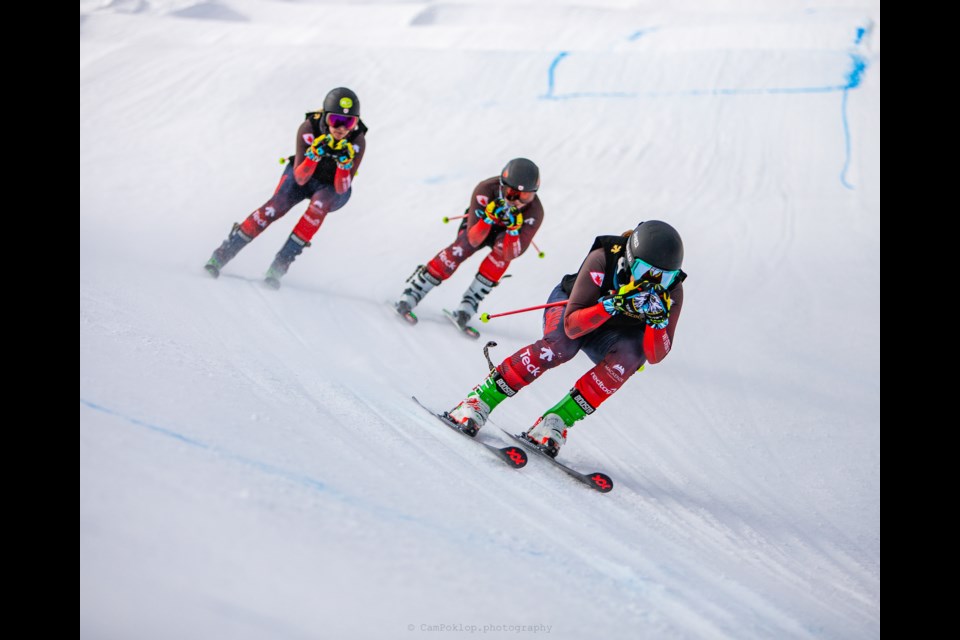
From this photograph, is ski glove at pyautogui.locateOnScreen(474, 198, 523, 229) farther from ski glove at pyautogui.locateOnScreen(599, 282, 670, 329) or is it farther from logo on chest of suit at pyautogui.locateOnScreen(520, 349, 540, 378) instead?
ski glove at pyautogui.locateOnScreen(599, 282, 670, 329)

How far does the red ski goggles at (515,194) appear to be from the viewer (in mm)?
4879

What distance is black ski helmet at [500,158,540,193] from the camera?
4812 mm

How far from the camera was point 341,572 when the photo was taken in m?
2.26

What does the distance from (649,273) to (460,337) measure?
1994 mm

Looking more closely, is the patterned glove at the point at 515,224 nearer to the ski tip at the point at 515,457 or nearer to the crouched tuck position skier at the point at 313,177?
the crouched tuck position skier at the point at 313,177

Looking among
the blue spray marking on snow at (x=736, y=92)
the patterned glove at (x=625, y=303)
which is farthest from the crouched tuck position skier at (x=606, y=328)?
the blue spray marking on snow at (x=736, y=92)

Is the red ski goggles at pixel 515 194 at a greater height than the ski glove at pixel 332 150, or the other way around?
the ski glove at pixel 332 150

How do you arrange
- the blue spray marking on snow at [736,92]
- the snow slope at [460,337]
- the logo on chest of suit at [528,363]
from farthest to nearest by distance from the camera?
the blue spray marking on snow at [736,92], the logo on chest of suit at [528,363], the snow slope at [460,337]

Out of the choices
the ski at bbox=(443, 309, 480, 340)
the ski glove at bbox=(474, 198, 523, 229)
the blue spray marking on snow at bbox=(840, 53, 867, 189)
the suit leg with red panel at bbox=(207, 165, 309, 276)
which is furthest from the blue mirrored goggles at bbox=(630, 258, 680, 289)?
the blue spray marking on snow at bbox=(840, 53, 867, 189)

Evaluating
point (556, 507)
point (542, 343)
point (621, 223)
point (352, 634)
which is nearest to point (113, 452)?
point (352, 634)

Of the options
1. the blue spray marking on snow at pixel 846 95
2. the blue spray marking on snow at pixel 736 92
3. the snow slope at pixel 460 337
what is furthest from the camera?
the blue spray marking on snow at pixel 736 92

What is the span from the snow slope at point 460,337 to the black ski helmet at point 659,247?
2.94ft

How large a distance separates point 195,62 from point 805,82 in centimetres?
656

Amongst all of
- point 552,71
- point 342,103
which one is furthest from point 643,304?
point 552,71
